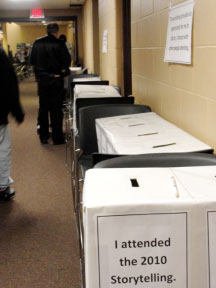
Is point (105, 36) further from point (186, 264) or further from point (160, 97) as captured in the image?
point (186, 264)

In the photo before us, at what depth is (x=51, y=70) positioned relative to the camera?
5.13m

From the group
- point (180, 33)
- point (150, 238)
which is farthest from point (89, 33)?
point (150, 238)

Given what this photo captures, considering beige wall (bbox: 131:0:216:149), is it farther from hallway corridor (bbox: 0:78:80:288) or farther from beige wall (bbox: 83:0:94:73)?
beige wall (bbox: 83:0:94:73)

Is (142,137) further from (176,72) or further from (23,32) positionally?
(23,32)

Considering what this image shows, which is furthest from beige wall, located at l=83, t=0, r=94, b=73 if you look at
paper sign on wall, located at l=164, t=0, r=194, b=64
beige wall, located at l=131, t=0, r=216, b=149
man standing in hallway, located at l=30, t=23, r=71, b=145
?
paper sign on wall, located at l=164, t=0, r=194, b=64

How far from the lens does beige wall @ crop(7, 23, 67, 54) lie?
20.2 metres

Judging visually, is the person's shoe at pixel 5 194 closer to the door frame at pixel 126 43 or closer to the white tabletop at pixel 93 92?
the white tabletop at pixel 93 92

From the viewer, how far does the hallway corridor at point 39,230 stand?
2238mm

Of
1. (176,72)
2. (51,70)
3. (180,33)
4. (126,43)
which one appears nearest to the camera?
(180,33)

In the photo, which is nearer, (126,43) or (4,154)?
(4,154)

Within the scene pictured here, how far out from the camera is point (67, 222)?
2.90m

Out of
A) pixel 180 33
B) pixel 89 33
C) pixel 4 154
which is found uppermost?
pixel 89 33

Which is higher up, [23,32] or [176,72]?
[23,32]

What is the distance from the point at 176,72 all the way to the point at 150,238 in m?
1.61
